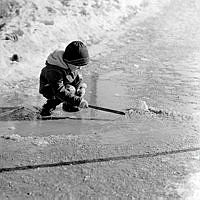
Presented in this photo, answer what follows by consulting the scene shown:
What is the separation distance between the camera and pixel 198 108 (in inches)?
206

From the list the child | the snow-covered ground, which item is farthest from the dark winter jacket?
the snow-covered ground

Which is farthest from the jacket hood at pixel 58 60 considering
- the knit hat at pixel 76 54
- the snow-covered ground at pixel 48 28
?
the snow-covered ground at pixel 48 28

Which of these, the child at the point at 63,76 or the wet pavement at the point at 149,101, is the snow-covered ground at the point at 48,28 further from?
the child at the point at 63,76

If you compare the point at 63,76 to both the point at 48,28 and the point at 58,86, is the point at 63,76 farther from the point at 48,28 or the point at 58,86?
the point at 48,28

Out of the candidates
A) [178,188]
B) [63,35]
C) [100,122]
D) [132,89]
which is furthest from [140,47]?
[178,188]

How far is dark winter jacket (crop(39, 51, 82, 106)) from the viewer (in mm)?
4594

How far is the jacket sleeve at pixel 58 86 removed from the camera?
4.59 meters

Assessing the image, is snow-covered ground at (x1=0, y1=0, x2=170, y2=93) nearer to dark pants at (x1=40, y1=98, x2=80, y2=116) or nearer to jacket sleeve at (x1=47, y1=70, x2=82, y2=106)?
dark pants at (x1=40, y1=98, x2=80, y2=116)

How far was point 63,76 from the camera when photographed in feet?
15.4

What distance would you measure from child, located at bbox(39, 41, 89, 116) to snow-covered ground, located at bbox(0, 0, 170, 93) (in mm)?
1178

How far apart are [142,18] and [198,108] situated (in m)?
6.77

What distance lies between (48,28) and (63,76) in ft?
12.5

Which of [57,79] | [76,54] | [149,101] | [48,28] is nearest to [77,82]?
[57,79]

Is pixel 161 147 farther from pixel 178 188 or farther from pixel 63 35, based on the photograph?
pixel 63 35
